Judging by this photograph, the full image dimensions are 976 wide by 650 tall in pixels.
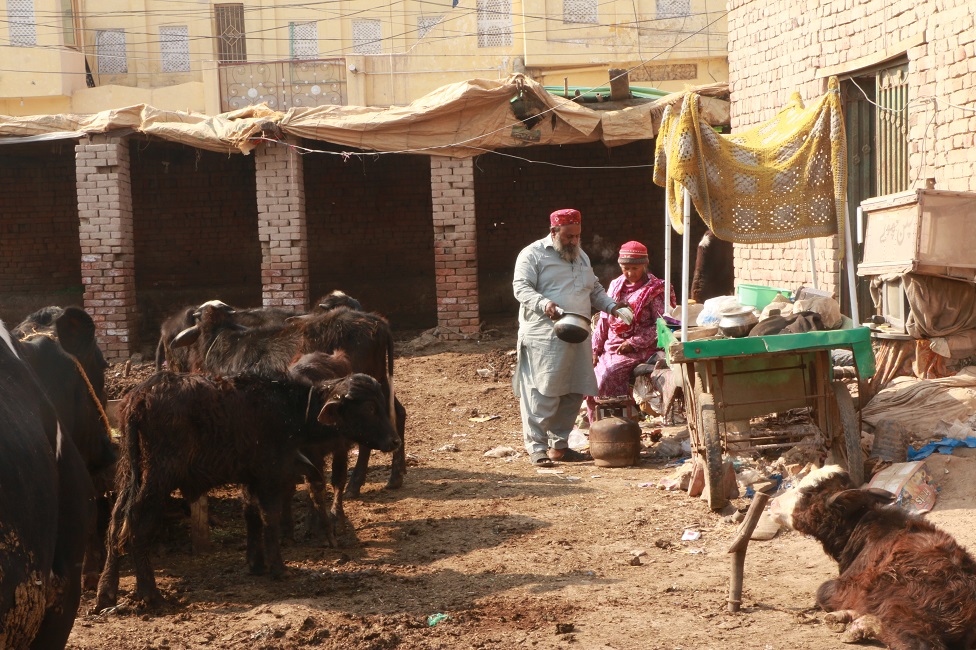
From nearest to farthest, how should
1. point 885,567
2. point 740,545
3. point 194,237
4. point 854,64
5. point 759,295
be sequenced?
point 885,567, point 740,545, point 759,295, point 854,64, point 194,237

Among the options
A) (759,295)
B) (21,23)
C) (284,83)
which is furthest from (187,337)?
(21,23)

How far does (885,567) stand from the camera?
3.96 meters

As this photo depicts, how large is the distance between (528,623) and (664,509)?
2138 mm

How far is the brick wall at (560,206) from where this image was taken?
54.0 ft

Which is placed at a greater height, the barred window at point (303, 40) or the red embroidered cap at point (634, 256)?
the barred window at point (303, 40)

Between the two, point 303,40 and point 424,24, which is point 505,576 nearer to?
point 424,24

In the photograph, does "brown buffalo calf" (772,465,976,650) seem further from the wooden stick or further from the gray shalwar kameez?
Result: the gray shalwar kameez

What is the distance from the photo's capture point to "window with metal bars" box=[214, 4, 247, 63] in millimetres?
26500

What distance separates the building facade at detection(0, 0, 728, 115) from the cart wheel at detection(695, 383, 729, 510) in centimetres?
1850

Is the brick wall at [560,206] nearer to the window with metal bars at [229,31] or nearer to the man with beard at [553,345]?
the man with beard at [553,345]

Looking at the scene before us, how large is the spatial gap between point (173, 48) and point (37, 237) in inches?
435

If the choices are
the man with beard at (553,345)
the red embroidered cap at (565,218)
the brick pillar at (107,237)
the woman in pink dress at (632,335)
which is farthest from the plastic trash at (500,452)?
the brick pillar at (107,237)

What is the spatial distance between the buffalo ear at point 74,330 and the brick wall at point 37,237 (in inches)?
476

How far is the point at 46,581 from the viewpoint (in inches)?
93.3
